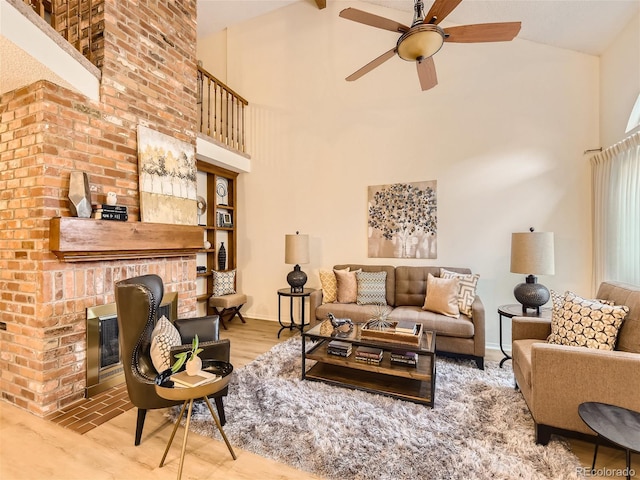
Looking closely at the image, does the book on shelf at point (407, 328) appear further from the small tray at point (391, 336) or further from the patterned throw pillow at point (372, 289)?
the patterned throw pillow at point (372, 289)

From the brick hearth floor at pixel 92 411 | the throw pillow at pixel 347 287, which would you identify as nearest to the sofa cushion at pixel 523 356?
the throw pillow at pixel 347 287

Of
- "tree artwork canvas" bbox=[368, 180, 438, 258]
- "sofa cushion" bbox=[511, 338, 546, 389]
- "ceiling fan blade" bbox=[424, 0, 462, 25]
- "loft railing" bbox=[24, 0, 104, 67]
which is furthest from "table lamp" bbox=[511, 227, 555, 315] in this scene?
"loft railing" bbox=[24, 0, 104, 67]

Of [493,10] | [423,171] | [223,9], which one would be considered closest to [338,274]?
[423,171]

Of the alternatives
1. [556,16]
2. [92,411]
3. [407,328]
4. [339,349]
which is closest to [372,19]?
[556,16]

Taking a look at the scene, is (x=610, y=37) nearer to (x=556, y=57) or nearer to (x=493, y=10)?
(x=556, y=57)

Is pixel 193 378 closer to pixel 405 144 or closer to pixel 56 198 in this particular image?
pixel 56 198

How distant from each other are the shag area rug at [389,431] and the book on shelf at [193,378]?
0.60m

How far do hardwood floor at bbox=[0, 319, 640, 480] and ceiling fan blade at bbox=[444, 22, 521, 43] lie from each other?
8.58 feet

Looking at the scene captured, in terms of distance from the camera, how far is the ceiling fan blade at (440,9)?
1.75 meters

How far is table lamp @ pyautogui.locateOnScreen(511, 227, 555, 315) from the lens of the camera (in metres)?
2.90

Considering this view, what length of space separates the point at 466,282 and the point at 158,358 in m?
2.98

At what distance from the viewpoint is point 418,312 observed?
326 centimetres

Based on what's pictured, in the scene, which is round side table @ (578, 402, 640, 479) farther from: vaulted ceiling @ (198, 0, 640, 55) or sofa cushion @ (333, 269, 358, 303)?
vaulted ceiling @ (198, 0, 640, 55)

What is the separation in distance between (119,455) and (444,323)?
276 centimetres
